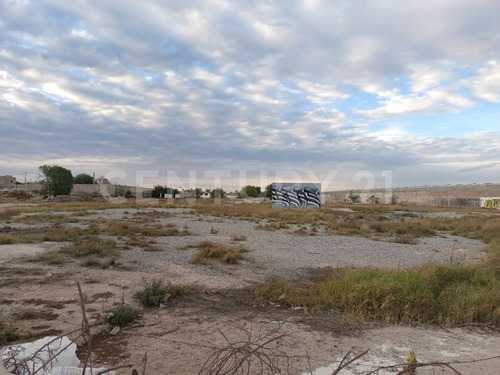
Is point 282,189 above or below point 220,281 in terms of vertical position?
above

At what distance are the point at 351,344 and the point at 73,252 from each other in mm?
8599

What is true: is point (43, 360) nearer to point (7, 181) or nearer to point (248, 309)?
point (248, 309)

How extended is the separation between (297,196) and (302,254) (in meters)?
32.6

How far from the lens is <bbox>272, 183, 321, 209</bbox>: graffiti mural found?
4425 cm

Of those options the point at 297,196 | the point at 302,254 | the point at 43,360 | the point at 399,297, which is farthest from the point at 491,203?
the point at 43,360

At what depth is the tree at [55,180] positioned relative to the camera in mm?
65625

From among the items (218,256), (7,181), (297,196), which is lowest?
(218,256)

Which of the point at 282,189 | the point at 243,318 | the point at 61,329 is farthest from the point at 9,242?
the point at 282,189

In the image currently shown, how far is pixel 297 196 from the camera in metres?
44.5

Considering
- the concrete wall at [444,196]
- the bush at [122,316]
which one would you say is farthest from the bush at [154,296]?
the concrete wall at [444,196]

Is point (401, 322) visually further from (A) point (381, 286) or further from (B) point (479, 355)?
(B) point (479, 355)

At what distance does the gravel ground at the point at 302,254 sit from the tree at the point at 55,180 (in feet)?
195

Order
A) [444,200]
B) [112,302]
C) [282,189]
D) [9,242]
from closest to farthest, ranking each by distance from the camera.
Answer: [112,302] → [9,242] → [282,189] → [444,200]

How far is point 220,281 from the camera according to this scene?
7.95 meters
